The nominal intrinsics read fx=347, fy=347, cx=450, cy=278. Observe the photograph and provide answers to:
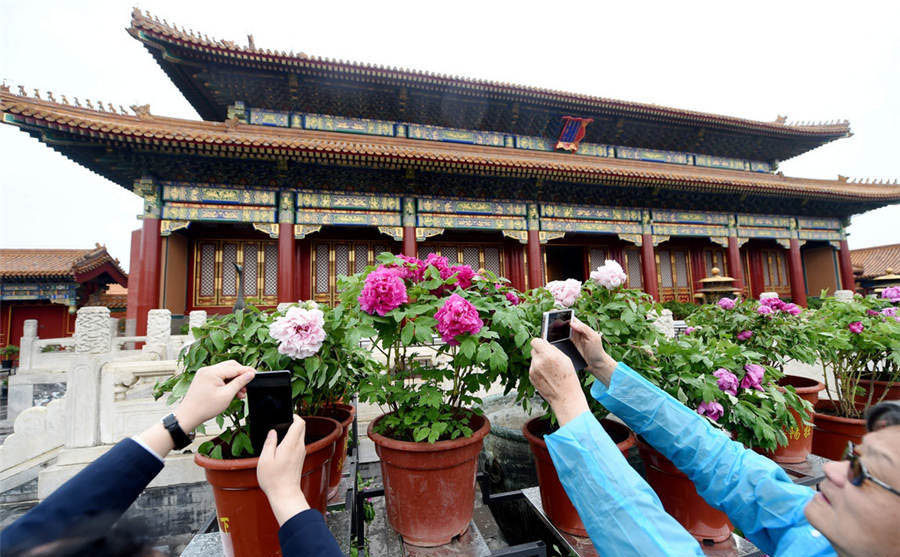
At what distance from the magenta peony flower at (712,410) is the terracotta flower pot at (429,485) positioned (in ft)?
3.87

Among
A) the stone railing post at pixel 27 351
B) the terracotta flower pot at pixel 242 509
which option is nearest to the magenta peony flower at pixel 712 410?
the terracotta flower pot at pixel 242 509

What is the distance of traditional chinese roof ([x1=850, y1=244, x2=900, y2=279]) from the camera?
17.2m

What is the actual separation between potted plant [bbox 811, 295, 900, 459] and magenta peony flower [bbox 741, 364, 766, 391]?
1.22 metres

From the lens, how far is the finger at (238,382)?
3.64ft

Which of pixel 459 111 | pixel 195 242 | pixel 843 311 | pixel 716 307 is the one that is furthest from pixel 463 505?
pixel 459 111

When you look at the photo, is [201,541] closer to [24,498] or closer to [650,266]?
[24,498]

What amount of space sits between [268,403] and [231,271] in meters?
9.33

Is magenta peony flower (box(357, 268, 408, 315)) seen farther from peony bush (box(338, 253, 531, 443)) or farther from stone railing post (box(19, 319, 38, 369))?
stone railing post (box(19, 319, 38, 369))

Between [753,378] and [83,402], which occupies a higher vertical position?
[753,378]

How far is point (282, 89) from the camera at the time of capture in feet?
29.5

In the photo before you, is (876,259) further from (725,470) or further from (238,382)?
(238,382)

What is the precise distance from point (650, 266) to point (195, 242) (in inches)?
508

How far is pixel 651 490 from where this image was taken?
858mm

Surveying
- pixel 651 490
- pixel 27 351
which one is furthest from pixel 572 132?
pixel 27 351
